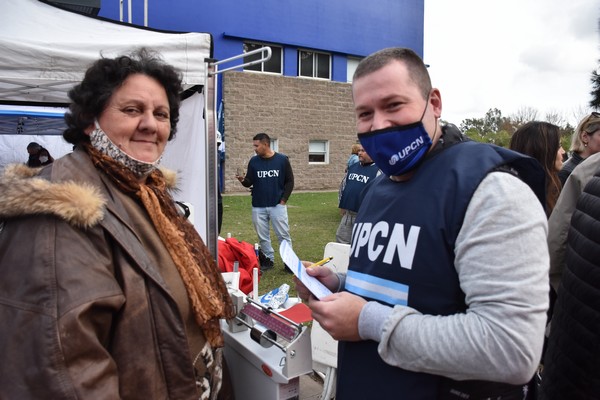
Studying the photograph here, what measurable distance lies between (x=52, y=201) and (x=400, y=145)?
39.6 inches

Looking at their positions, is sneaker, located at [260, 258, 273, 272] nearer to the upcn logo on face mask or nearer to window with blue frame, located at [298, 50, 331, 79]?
the upcn logo on face mask

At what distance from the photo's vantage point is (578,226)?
1.43 m

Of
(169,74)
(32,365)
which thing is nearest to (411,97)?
(169,74)

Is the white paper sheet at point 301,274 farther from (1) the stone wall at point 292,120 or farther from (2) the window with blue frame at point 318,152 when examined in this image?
(2) the window with blue frame at point 318,152

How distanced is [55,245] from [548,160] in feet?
10.3

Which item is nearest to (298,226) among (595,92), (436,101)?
(595,92)

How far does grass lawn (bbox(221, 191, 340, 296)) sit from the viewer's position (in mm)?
6105

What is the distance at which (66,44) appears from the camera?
3.12m

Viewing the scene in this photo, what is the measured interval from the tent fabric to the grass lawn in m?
3.04

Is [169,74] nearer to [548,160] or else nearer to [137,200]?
[137,200]

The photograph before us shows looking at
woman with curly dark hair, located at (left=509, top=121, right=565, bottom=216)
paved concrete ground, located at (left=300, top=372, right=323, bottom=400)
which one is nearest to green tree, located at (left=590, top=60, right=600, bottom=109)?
woman with curly dark hair, located at (left=509, top=121, right=565, bottom=216)

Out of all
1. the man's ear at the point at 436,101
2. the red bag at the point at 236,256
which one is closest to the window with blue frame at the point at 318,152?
the red bag at the point at 236,256

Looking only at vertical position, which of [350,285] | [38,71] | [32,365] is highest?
[38,71]

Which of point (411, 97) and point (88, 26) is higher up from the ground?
point (88, 26)
